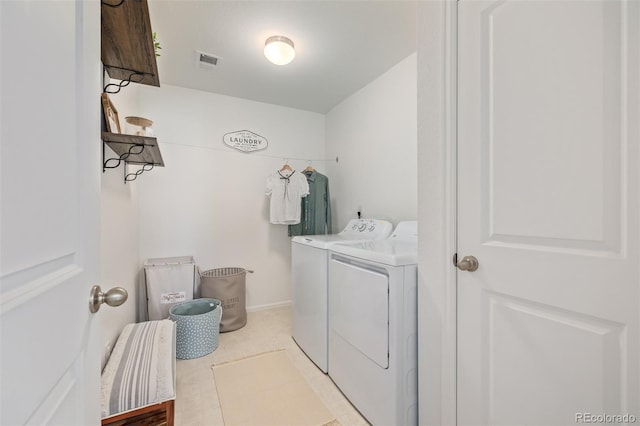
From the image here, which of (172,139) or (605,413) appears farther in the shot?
(172,139)

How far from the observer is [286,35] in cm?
198

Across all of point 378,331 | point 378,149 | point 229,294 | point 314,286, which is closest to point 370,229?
point 314,286

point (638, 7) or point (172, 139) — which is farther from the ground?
point (172, 139)

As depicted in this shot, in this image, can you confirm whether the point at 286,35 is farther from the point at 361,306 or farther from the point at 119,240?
the point at 361,306

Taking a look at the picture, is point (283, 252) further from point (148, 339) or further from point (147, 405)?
point (147, 405)

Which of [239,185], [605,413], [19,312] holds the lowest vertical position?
[605,413]

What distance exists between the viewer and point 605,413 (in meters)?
0.73

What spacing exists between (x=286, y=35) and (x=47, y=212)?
2054mm

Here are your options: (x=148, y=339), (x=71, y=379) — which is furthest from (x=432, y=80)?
(x=148, y=339)

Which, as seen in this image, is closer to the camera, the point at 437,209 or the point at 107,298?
the point at 107,298

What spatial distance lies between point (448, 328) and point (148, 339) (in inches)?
66.8

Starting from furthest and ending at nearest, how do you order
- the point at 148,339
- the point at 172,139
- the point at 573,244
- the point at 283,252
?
the point at 283,252 → the point at 172,139 → the point at 148,339 → the point at 573,244

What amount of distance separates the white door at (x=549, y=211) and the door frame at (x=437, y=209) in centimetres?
4

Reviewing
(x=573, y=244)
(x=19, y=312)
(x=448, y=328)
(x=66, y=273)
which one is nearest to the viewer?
(x=19, y=312)
